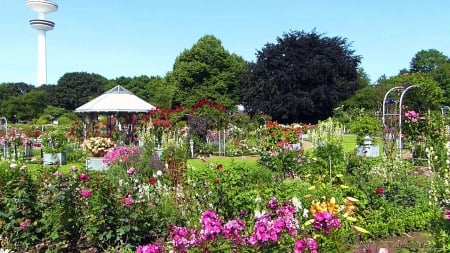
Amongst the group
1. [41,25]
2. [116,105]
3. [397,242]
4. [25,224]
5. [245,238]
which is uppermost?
[41,25]

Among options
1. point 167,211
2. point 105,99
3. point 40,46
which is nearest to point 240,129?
point 105,99

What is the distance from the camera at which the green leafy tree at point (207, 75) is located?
40.4m

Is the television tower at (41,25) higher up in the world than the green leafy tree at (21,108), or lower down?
higher up

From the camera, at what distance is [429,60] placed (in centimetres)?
5659

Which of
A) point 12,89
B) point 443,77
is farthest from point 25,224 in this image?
point 12,89

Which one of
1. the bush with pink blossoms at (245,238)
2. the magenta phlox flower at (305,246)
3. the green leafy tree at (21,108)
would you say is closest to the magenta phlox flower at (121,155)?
the bush with pink blossoms at (245,238)

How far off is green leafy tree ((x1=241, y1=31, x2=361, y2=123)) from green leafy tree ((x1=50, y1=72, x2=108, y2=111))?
101 feet

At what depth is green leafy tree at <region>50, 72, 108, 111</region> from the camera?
58156 millimetres

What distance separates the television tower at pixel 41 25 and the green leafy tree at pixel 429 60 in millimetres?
70505

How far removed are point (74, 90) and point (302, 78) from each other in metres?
36.1

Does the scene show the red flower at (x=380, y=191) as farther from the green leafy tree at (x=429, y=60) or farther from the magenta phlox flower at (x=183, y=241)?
the green leafy tree at (x=429, y=60)

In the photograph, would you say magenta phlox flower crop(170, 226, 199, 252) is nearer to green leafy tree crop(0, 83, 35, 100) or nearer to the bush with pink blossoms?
the bush with pink blossoms

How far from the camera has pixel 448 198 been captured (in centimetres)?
455

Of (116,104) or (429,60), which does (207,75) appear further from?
(429,60)
